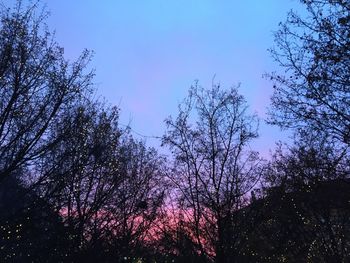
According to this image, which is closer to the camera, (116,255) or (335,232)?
(116,255)

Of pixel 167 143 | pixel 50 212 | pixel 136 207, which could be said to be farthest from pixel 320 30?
pixel 136 207

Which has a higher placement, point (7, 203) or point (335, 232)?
point (335, 232)

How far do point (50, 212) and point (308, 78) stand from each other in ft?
23.2

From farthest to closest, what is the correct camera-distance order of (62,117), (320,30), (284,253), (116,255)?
(284,253)
(116,255)
(62,117)
(320,30)

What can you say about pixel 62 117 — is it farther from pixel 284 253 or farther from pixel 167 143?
pixel 284 253

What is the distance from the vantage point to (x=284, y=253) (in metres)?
20.2

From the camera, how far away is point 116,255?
46.5 ft

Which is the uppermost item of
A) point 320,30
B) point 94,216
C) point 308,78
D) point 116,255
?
point 320,30

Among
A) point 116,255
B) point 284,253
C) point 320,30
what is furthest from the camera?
point 284,253

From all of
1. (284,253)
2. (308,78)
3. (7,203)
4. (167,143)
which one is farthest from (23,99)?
(284,253)

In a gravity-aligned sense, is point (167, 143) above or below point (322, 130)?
above

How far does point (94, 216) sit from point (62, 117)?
619 cm

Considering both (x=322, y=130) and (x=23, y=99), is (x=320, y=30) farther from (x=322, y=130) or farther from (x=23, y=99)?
(x=23, y=99)

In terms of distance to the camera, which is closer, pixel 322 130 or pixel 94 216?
pixel 322 130
